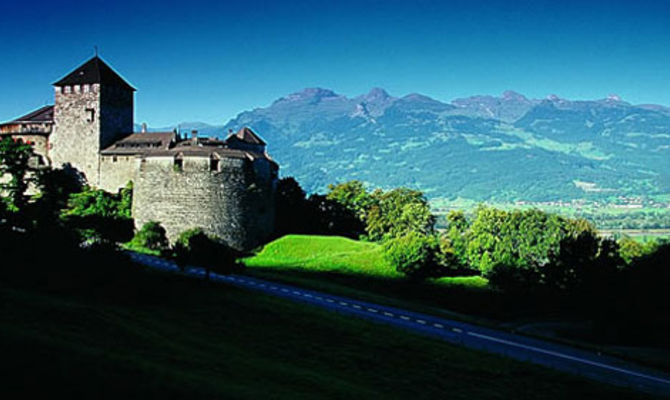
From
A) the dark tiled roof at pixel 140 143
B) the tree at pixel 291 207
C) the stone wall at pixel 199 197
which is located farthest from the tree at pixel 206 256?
the tree at pixel 291 207

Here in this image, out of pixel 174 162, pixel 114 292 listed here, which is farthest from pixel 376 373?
pixel 174 162

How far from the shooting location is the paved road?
2031cm

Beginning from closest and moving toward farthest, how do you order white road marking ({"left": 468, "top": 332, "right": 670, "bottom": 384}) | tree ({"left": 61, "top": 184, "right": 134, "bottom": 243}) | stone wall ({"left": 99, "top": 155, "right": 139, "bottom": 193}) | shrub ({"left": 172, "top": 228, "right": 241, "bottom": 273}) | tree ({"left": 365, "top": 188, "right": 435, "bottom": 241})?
white road marking ({"left": 468, "top": 332, "right": 670, "bottom": 384}) → shrub ({"left": 172, "top": 228, "right": 241, "bottom": 273}) → tree ({"left": 61, "top": 184, "right": 134, "bottom": 243}) → stone wall ({"left": 99, "top": 155, "right": 139, "bottom": 193}) → tree ({"left": 365, "top": 188, "right": 435, "bottom": 241})

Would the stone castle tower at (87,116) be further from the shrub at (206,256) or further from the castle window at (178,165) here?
the shrub at (206,256)

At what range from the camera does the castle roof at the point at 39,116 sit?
64.8 m

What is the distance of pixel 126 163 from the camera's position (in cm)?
5906

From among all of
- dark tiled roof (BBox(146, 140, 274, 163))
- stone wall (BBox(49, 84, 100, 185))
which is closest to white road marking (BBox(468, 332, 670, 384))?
dark tiled roof (BBox(146, 140, 274, 163))

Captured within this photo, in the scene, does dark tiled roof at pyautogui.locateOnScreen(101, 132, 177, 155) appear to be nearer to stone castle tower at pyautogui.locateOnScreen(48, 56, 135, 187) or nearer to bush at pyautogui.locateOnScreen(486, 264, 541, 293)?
stone castle tower at pyautogui.locateOnScreen(48, 56, 135, 187)

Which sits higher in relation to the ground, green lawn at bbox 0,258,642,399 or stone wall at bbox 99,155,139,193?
stone wall at bbox 99,155,139,193

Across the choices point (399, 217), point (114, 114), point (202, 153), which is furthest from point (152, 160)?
point (399, 217)

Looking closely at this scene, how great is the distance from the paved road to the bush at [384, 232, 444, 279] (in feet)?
55.1

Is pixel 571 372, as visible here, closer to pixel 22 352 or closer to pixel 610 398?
pixel 610 398

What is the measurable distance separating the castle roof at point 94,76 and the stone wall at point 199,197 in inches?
612

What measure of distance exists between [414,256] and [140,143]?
29.2 meters
